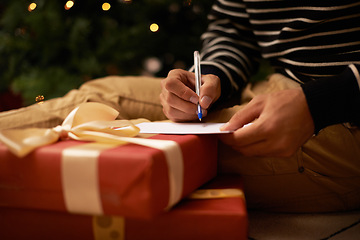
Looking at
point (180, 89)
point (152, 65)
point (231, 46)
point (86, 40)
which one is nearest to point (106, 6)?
point (86, 40)

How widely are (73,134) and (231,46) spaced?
497mm

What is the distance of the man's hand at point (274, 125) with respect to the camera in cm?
43

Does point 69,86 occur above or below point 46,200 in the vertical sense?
below

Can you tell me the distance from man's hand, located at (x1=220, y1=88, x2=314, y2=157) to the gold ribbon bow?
0.14 meters

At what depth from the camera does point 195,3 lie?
1222 millimetres

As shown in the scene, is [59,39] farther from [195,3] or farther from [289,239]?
[289,239]

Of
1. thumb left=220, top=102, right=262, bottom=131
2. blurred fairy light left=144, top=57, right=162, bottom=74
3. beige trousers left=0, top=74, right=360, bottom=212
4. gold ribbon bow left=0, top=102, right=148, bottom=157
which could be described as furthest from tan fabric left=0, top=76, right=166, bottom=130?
blurred fairy light left=144, top=57, right=162, bottom=74

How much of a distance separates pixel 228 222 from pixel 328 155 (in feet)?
0.87

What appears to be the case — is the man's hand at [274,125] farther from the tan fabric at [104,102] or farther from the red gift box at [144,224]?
the tan fabric at [104,102]

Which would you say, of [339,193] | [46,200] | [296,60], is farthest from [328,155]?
[46,200]

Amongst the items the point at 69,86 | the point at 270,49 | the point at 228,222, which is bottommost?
the point at 69,86

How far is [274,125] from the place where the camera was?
1.42ft

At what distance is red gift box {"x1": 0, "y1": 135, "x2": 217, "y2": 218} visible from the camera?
1.14ft

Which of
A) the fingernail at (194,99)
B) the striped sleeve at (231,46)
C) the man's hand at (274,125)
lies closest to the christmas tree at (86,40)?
the striped sleeve at (231,46)
